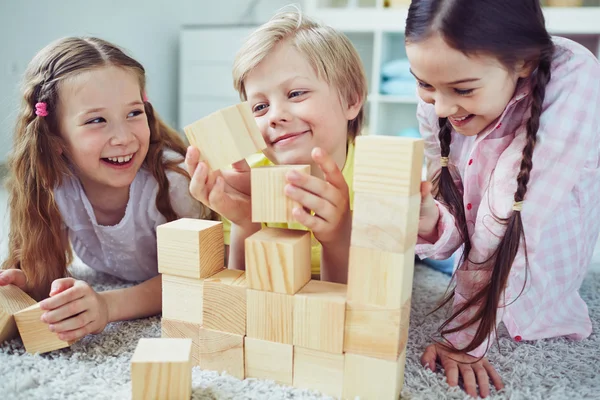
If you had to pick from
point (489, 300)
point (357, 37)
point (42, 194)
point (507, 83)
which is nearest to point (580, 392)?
point (489, 300)

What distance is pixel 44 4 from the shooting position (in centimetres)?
206

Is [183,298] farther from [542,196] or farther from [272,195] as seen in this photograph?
[542,196]

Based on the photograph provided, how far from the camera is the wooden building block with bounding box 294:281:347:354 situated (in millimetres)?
635

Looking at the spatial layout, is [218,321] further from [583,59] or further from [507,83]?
[583,59]

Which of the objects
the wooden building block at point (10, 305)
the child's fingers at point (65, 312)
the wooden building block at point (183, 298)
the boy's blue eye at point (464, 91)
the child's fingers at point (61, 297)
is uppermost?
the boy's blue eye at point (464, 91)

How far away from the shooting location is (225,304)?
0.69 metres

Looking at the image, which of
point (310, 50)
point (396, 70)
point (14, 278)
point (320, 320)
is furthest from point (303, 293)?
point (396, 70)

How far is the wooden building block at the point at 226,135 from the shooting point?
2.19 ft

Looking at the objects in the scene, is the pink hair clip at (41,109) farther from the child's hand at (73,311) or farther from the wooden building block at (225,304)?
the wooden building block at (225,304)

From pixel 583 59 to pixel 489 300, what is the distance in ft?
1.31

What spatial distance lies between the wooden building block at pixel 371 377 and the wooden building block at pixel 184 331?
0.22 m

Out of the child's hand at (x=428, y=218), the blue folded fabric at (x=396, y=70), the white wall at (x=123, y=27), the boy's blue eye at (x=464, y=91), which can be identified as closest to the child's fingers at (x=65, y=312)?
the child's hand at (x=428, y=218)

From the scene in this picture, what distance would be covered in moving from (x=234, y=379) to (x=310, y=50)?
58cm

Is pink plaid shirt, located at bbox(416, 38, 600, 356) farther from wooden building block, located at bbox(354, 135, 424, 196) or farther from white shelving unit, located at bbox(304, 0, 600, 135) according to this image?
white shelving unit, located at bbox(304, 0, 600, 135)
